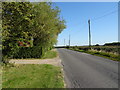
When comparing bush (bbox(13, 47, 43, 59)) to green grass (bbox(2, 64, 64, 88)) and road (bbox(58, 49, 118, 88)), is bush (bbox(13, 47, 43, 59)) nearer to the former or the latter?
road (bbox(58, 49, 118, 88))

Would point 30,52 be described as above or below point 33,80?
above

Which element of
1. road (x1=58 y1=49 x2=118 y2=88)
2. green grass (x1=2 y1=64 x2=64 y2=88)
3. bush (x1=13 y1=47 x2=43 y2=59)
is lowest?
road (x1=58 y1=49 x2=118 y2=88)

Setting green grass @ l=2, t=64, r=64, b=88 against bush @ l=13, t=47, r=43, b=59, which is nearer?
green grass @ l=2, t=64, r=64, b=88

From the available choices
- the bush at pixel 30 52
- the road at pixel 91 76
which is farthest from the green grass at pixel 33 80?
the bush at pixel 30 52

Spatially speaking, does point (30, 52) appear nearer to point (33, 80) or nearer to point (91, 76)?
point (33, 80)

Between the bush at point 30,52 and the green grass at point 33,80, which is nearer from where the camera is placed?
the green grass at point 33,80

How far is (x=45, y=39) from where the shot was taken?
73.3 feet

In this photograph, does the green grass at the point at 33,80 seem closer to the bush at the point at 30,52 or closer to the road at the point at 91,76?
the road at the point at 91,76

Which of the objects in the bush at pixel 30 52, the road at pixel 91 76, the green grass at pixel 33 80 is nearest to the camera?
the green grass at pixel 33 80

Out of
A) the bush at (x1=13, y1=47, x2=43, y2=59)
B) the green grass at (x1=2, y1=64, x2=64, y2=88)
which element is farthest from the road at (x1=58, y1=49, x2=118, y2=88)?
the bush at (x1=13, y1=47, x2=43, y2=59)

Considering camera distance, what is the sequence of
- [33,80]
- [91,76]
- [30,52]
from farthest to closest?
[30,52] → [91,76] → [33,80]

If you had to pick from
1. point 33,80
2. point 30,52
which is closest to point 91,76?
point 33,80

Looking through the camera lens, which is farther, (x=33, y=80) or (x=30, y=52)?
Result: (x=30, y=52)

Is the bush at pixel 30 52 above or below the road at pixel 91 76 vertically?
above
